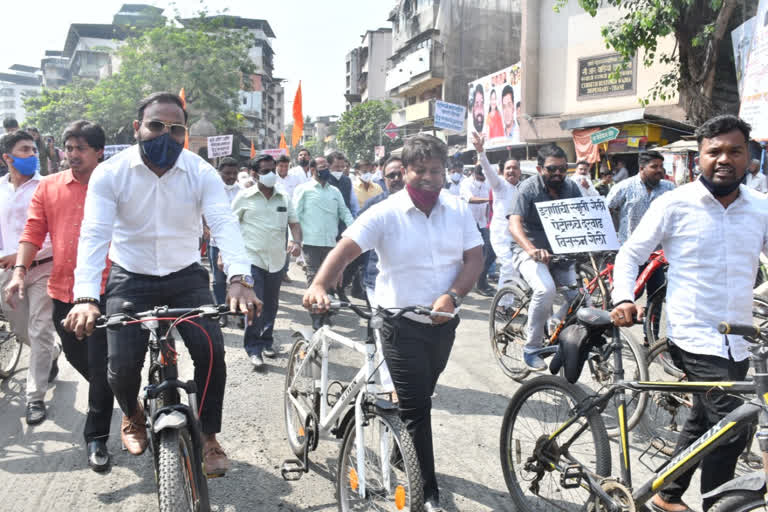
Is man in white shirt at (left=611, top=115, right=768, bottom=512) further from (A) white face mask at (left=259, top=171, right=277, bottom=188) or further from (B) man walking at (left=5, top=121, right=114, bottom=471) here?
(A) white face mask at (left=259, top=171, right=277, bottom=188)

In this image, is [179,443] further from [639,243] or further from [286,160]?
[286,160]

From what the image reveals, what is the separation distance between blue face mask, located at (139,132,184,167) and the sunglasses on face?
0.03 meters

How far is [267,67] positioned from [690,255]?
89.3 meters

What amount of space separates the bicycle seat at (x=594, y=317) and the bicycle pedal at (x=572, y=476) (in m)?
0.65

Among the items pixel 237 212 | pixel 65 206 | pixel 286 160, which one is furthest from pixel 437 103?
pixel 65 206

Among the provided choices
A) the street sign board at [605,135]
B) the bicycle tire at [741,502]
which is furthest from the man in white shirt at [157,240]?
the street sign board at [605,135]

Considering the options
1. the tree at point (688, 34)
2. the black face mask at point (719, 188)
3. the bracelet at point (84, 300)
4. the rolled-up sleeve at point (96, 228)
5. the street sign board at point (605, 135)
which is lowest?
the bracelet at point (84, 300)

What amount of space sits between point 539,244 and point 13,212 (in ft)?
13.9

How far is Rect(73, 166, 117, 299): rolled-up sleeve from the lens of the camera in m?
2.96

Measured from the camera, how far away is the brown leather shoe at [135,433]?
3309mm

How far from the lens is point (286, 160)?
43.1 feet

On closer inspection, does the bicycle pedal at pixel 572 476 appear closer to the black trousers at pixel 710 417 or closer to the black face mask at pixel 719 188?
the black trousers at pixel 710 417

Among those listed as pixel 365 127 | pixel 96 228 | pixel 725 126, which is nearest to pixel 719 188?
pixel 725 126

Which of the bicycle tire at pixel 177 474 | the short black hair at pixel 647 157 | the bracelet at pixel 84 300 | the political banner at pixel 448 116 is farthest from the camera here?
A: the political banner at pixel 448 116
